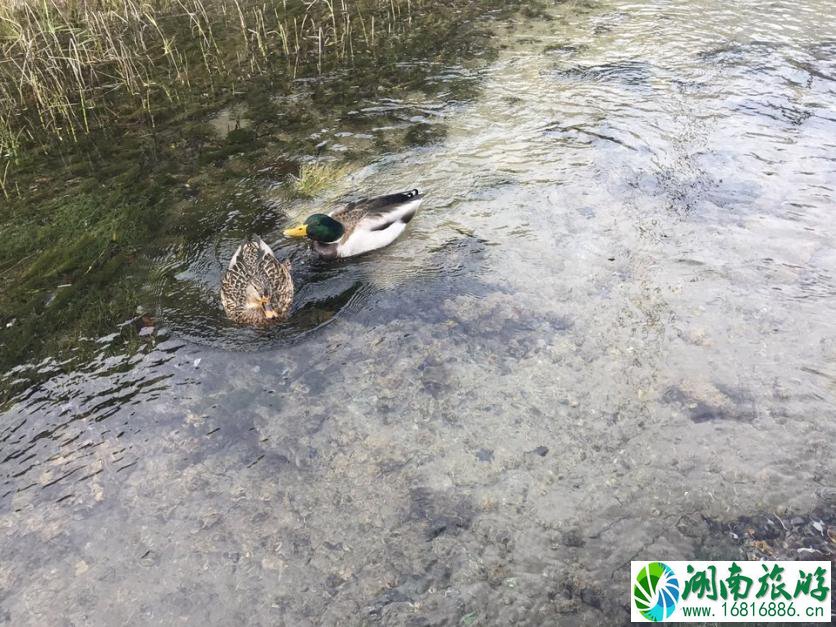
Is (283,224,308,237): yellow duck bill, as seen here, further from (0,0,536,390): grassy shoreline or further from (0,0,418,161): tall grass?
(0,0,418,161): tall grass

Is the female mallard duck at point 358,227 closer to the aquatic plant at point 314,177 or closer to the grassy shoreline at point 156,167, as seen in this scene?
the aquatic plant at point 314,177

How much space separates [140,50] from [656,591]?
10616 mm

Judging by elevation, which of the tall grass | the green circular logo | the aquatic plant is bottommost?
the green circular logo

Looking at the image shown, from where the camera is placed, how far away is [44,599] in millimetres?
3617

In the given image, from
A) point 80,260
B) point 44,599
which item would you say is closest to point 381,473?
point 44,599

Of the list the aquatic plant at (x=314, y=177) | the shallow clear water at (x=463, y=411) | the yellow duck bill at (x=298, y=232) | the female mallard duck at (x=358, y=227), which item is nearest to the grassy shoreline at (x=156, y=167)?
the aquatic plant at (x=314, y=177)

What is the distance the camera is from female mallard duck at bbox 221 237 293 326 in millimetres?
5211

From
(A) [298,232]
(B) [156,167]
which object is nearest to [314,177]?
(A) [298,232]

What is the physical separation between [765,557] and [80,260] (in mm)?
6211

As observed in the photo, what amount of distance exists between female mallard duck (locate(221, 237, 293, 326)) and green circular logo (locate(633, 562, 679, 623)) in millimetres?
3374

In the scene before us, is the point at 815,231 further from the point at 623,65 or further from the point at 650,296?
the point at 623,65

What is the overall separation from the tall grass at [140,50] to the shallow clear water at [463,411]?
330 centimetres

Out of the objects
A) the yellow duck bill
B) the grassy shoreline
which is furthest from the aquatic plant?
the yellow duck bill

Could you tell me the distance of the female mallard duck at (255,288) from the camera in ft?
17.1
